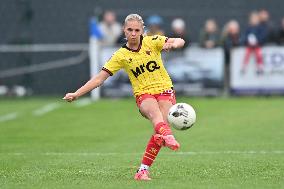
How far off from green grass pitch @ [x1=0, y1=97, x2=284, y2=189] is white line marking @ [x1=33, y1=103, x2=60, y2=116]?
3 cm

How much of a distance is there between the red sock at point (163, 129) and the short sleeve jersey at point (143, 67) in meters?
0.56

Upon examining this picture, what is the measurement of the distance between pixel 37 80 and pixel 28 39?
A: 1459mm

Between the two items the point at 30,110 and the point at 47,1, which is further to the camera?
the point at 47,1

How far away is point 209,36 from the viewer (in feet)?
91.1

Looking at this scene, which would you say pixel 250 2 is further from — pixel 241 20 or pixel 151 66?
pixel 151 66

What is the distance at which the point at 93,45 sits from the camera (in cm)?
2797

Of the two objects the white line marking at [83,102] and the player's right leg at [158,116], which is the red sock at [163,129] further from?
the white line marking at [83,102]

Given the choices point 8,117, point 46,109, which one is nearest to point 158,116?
point 8,117

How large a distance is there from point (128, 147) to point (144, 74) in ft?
14.9

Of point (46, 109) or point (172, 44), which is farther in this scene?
point (46, 109)

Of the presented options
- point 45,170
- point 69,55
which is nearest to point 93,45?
point 69,55

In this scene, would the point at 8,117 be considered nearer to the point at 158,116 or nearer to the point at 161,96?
the point at 161,96

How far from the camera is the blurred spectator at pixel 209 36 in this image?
2744 centimetres

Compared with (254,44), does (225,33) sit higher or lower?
higher
